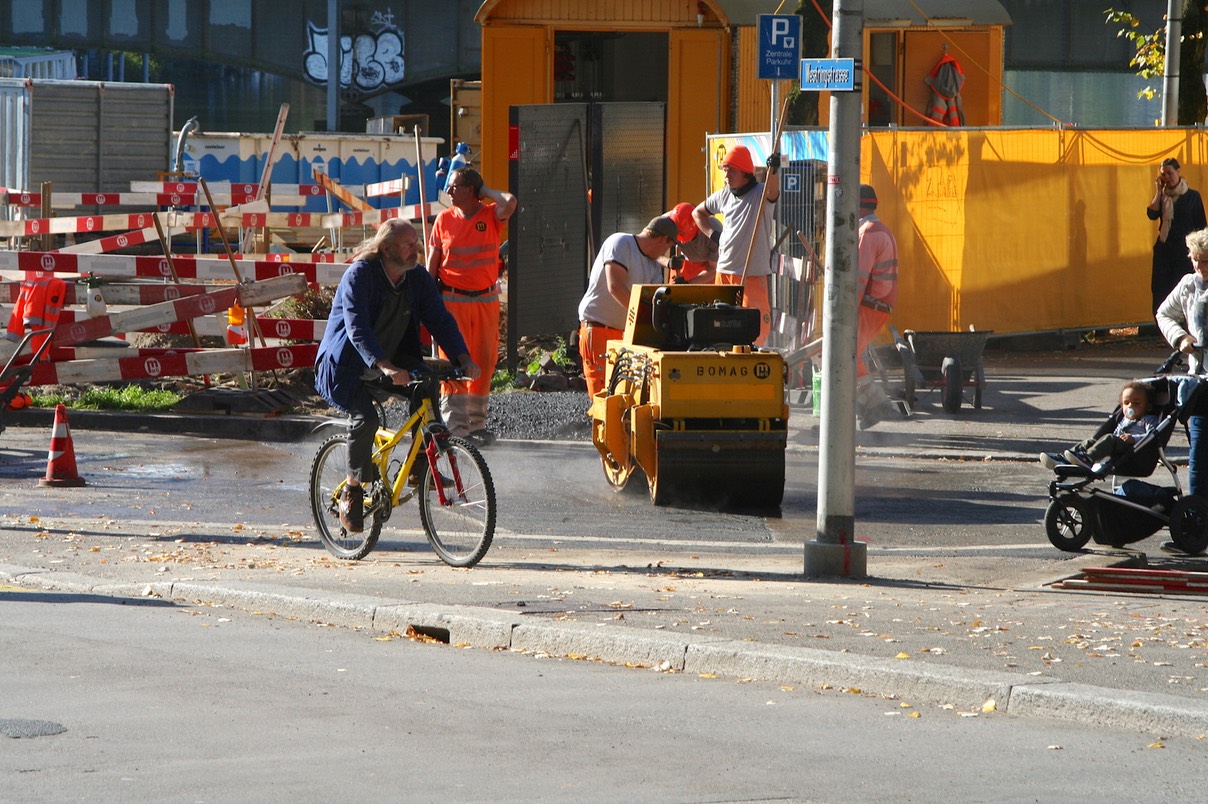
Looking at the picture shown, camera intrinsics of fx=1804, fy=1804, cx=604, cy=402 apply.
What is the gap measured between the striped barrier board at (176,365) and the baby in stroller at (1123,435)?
7750 millimetres

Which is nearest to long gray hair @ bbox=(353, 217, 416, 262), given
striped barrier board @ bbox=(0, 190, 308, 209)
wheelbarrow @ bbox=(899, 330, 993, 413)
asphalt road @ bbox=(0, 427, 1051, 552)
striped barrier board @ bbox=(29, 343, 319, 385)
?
asphalt road @ bbox=(0, 427, 1051, 552)

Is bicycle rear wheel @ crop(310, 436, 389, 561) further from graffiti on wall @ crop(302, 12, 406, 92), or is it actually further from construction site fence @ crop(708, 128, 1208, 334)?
graffiti on wall @ crop(302, 12, 406, 92)

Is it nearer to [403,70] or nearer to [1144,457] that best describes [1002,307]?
[1144,457]

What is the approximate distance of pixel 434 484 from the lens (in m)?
9.45

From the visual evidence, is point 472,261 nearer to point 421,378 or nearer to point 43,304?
point 43,304

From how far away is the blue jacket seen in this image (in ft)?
30.8

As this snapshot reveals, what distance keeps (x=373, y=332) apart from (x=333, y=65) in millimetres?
39865

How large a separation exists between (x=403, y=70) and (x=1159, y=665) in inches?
1704

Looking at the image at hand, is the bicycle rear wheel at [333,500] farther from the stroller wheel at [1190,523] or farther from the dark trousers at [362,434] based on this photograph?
the stroller wheel at [1190,523]

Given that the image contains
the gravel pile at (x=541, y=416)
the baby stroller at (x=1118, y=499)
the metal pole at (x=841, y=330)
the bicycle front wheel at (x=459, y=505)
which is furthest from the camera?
the gravel pile at (x=541, y=416)

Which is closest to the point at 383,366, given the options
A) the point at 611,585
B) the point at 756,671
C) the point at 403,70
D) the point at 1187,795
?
the point at 611,585

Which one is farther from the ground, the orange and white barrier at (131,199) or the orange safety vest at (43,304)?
the orange and white barrier at (131,199)

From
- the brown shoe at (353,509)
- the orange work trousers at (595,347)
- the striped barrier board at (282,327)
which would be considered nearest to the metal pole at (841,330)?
the brown shoe at (353,509)

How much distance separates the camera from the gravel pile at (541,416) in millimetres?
14438
